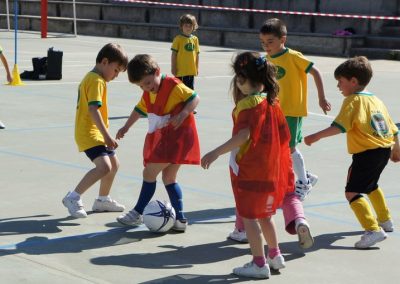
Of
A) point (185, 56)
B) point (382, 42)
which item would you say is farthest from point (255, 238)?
point (382, 42)

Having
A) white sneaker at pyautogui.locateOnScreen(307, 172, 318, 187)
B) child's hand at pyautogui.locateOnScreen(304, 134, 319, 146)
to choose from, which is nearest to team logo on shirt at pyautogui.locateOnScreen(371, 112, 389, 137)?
child's hand at pyautogui.locateOnScreen(304, 134, 319, 146)

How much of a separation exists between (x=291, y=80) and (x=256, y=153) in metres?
2.04

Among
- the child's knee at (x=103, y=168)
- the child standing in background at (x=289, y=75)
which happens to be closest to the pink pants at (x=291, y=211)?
the child standing in background at (x=289, y=75)

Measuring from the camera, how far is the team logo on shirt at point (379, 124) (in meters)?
6.75

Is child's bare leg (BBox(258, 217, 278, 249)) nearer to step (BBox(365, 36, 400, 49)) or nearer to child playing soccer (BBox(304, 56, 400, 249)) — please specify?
child playing soccer (BBox(304, 56, 400, 249))

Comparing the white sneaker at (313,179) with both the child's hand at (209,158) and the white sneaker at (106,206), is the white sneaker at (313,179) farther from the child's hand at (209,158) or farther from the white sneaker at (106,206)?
the child's hand at (209,158)

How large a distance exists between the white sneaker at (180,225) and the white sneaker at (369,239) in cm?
131

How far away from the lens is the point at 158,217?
6.89 meters

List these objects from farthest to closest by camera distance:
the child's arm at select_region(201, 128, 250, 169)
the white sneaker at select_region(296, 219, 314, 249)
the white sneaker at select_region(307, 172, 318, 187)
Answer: the white sneaker at select_region(307, 172, 318, 187), the white sneaker at select_region(296, 219, 314, 249), the child's arm at select_region(201, 128, 250, 169)

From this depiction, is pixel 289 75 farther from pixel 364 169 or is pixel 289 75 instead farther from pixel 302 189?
pixel 364 169

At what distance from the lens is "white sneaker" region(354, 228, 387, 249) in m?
6.64

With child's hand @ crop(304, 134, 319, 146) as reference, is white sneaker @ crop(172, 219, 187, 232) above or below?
below

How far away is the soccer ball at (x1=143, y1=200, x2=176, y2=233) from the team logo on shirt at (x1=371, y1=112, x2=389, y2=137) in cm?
165

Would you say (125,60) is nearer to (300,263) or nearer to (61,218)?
(61,218)
